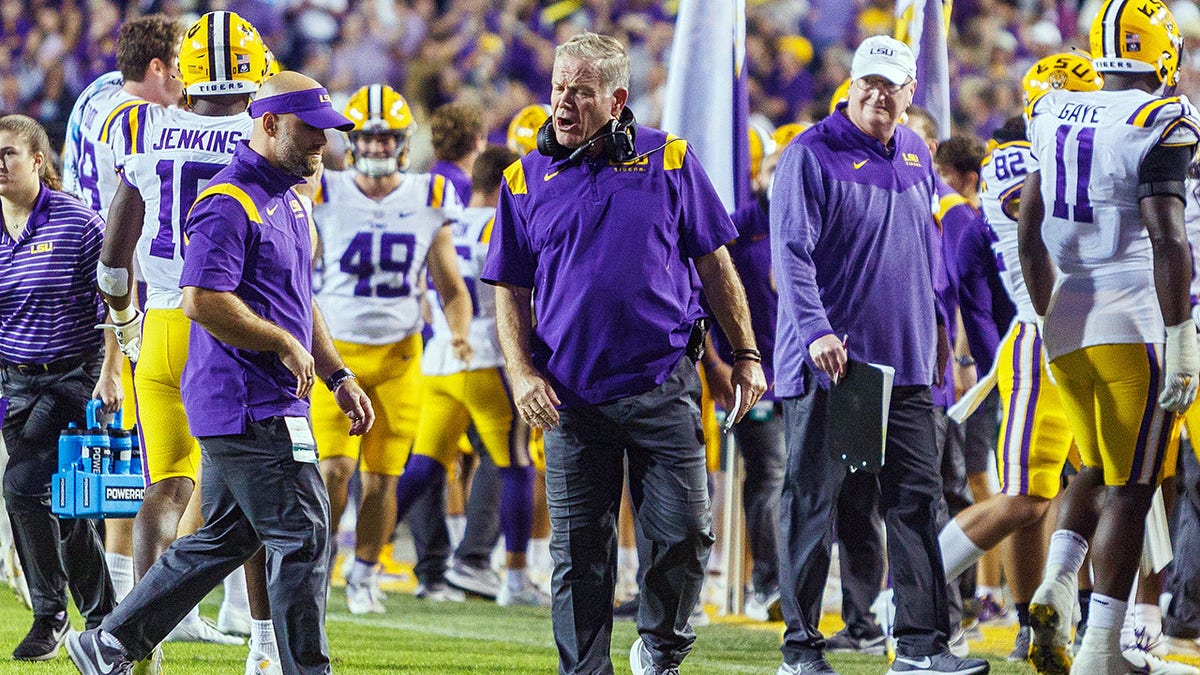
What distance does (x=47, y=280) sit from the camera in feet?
21.8

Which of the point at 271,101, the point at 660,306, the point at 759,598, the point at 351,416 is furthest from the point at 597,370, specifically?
the point at 759,598

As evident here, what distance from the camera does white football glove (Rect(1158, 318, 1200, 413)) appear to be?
5445 millimetres

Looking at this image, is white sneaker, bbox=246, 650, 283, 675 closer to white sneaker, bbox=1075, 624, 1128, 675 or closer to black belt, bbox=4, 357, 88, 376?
black belt, bbox=4, 357, 88, 376

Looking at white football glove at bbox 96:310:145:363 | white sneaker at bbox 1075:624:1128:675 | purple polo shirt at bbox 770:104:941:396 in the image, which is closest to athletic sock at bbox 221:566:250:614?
white football glove at bbox 96:310:145:363

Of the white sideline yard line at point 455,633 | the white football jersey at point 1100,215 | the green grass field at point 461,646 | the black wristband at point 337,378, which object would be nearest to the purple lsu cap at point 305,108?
the black wristband at point 337,378

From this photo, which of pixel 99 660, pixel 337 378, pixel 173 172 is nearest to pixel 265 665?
pixel 99 660

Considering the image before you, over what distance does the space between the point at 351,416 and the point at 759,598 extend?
388 centimetres

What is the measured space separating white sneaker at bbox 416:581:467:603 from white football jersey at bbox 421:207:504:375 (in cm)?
127

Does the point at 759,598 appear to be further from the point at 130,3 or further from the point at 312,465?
the point at 130,3

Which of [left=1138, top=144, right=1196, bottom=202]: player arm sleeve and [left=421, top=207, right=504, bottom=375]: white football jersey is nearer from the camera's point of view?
[left=1138, top=144, right=1196, bottom=202]: player arm sleeve

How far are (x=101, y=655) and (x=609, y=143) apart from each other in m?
2.16

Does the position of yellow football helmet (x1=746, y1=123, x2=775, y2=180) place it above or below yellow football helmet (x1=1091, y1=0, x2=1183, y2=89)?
below

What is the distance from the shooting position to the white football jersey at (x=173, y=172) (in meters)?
5.91

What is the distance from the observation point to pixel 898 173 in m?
6.09
